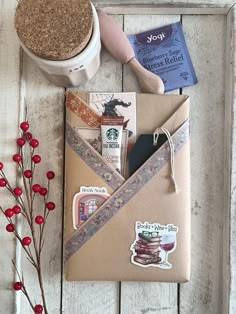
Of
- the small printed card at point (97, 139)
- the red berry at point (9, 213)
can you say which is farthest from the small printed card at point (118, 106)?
the red berry at point (9, 213)

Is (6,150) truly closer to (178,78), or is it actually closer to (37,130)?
(37,130)

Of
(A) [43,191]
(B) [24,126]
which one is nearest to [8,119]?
(B) [24,126]

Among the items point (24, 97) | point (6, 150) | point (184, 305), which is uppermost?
point (24, 97)

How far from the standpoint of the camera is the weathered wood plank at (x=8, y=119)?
0.79 meters

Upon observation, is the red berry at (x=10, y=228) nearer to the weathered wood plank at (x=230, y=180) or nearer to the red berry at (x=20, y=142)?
the red berry at (x=20, y=142)

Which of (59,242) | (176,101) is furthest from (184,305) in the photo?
(176,101)

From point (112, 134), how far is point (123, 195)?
10 cm

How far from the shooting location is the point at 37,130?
831 mm

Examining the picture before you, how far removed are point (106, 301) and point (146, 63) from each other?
0.43 m

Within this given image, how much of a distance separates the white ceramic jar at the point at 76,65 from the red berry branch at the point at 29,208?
0.10 meters

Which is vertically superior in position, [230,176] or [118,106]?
[118,106]

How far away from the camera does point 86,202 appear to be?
787 millimetres

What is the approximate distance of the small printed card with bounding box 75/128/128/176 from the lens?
79 centimetres

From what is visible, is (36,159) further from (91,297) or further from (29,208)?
(91,297)
